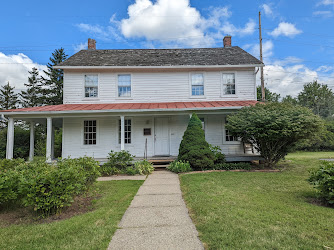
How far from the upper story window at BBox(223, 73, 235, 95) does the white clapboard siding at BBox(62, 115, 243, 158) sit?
1852 millimetres

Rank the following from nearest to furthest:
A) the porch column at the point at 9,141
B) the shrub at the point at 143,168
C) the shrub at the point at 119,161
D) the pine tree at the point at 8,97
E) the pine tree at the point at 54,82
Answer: the shrub at the point at 143,168, the shrub at the point at 119,161, the porch column at the point at 9,141, the pine tree at the point at 54,82, the pine tree at the point at 8,97

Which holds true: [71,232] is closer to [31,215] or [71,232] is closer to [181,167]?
[31,215]

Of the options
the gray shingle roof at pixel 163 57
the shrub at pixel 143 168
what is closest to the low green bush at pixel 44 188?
the shrub at pixel 143 168

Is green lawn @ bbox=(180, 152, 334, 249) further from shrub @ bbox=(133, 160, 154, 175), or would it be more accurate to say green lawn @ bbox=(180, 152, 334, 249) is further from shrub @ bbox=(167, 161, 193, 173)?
shrub @ bbox=(133, 160, 154, 175)

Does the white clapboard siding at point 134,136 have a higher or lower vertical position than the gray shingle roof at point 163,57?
lower

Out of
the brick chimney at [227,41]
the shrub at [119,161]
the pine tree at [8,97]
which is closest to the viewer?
the shrub at [119,161]

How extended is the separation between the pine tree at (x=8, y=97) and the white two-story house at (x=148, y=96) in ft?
105

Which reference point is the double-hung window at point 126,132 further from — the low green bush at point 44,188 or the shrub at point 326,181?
the shrub at point 326,181

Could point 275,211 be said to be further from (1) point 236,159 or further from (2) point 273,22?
(2) point 273,22

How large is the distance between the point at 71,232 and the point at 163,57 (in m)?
11.7

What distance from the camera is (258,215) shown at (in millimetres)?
3668

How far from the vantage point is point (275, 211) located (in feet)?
12.8

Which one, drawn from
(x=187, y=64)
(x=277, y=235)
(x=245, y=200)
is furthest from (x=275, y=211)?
(x=187, y=64)

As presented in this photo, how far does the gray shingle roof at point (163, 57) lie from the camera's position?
1202 cm
